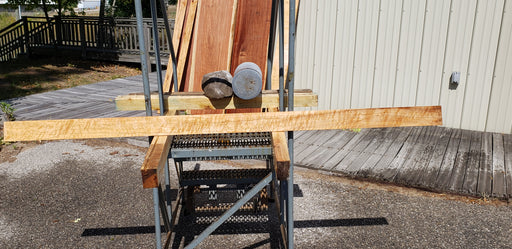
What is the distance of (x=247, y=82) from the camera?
3.33 metres

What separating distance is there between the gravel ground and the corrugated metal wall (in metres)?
3.26

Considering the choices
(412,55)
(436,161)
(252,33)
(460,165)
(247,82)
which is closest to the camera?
(247,82)

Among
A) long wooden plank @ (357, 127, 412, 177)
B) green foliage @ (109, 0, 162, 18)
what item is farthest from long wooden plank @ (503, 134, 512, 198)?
green foliage @ (109, 0, 162, 18)

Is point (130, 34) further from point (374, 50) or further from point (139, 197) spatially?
point (139, 197)

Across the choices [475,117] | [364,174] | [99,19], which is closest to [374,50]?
[475,117]

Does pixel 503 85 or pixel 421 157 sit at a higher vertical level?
pixel 503 85

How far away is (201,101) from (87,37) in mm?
16365

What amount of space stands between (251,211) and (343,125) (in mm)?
2124

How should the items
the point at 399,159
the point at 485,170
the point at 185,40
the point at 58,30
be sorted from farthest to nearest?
the point at 58,30
the point at 399,159
the point at 485,170
the point at 185,40

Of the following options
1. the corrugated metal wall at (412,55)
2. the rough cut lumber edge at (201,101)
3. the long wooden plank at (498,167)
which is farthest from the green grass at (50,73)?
the long wooden plank at (498,167)

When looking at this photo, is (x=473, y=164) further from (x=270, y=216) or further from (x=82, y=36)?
(x=82, y=36)

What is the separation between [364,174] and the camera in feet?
19.0

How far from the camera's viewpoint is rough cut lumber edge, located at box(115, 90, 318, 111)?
3471 millimetres

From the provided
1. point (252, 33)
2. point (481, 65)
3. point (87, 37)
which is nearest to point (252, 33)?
point (252, 33)
